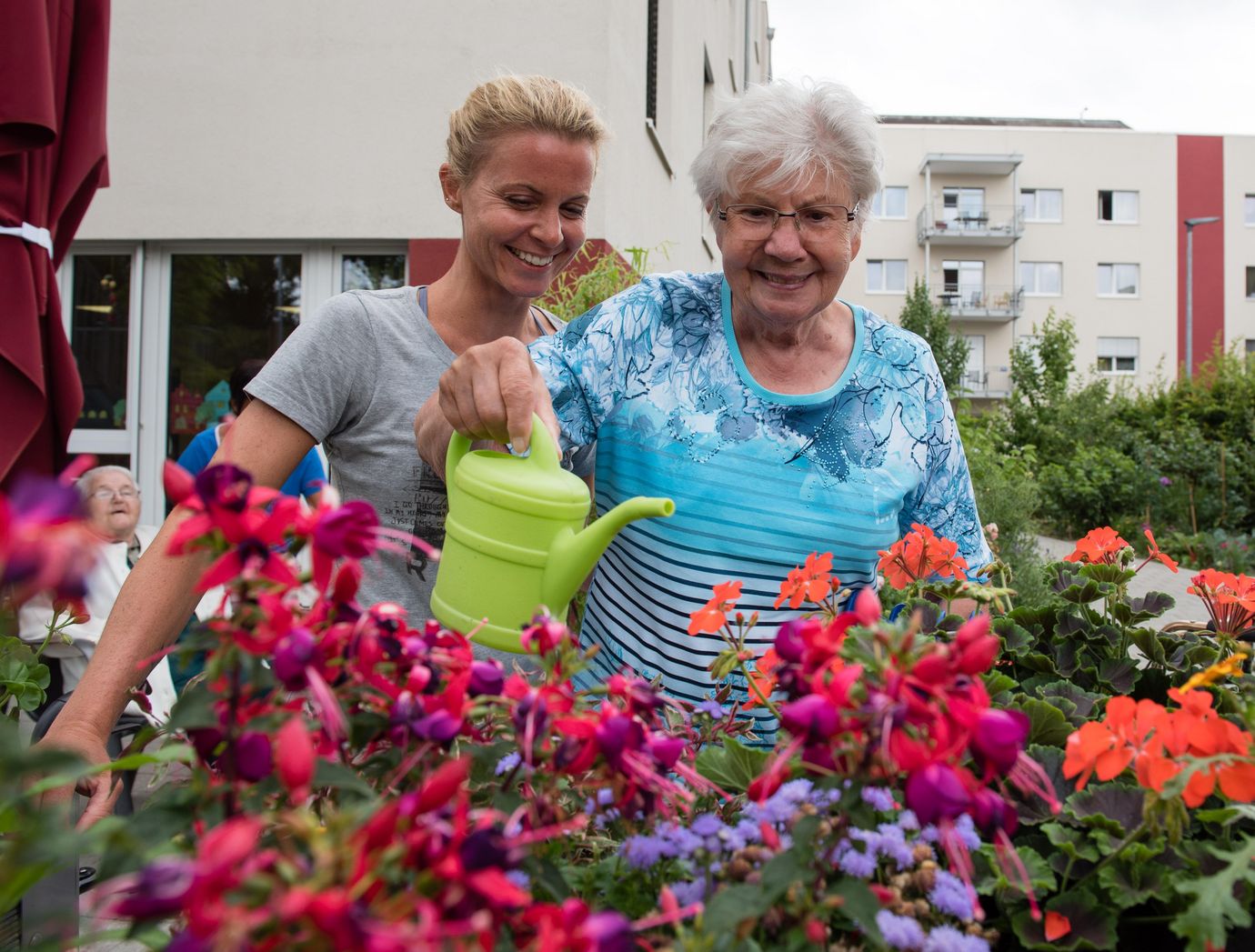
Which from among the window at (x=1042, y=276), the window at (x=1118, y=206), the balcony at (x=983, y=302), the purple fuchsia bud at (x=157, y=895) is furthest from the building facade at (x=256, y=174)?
the window at (x=1118, y=206)

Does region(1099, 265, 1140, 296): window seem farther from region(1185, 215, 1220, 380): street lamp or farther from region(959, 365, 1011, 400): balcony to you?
region(959, 365, 1011, 400): balcony

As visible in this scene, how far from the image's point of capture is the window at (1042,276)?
40062mm

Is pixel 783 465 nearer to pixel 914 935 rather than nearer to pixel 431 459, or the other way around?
pixel 431 459

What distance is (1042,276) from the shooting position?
40281mm

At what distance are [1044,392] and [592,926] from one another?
26529 mm

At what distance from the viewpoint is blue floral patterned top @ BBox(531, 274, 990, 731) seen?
150 centimetres

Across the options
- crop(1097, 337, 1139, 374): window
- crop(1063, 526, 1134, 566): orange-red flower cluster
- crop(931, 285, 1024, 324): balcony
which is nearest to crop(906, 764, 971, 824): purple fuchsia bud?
crop(1063, 526, 1134, 566): orange-red flower cluster

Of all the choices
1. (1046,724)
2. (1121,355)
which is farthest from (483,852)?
(1121,355)

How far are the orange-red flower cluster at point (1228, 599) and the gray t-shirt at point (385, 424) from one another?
917 mm

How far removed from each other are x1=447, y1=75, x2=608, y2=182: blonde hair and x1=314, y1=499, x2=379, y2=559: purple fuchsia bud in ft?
4.21

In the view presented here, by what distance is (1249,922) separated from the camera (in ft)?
1.94

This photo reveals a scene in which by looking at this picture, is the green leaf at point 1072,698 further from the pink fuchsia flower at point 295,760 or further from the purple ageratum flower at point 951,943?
the pink fuchsia flower at point 295,760

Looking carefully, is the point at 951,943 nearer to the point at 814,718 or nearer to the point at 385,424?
the point at 814,718

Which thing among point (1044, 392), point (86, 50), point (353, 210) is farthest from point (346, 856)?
point (1044, 392)
